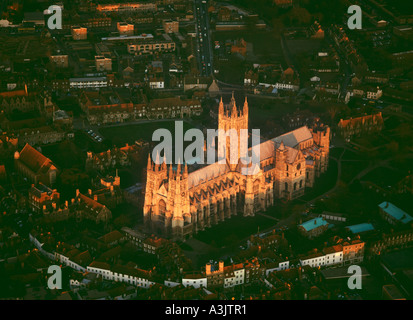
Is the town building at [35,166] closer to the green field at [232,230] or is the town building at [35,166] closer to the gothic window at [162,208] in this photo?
the gothic window at [162,208]

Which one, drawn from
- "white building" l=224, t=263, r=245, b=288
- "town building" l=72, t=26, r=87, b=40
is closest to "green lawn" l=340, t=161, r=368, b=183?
"white building" l=224, t=263, r=245, b=288

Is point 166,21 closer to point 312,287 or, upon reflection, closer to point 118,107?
point 118,107

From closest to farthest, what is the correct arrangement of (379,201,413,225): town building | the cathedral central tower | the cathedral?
the cathedral < (379,201,413,225): town building < the cathedral central tower

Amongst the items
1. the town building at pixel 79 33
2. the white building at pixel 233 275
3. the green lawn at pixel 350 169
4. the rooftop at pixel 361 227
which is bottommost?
the white building at pixel 233 275

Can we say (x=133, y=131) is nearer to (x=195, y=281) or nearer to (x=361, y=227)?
(x=361, y=227)

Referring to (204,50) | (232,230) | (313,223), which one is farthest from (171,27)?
(313,223)

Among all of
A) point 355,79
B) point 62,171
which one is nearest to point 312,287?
point 62,171

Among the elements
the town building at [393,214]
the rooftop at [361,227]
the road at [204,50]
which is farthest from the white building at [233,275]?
the road at [204,50]

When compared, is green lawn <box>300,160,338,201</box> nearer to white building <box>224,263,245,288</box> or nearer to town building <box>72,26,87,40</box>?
white building <box>224,263,245,288</box>
